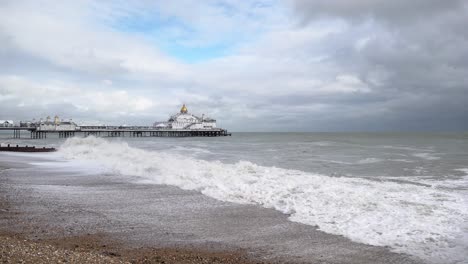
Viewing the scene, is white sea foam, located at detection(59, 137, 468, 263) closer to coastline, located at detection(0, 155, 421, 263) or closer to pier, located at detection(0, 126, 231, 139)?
coastline, located at detection(0, 155, 421, 263)

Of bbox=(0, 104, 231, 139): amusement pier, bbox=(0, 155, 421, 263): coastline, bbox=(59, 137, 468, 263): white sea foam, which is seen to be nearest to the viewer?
bbox=(0, 155, 421, 263): coastline

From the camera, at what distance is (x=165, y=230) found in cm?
743

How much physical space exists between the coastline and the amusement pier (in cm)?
8832

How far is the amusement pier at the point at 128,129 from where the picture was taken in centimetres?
9144

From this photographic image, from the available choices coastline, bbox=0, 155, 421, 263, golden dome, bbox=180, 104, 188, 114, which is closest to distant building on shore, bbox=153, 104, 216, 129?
golden dome, bbox=180, 104, 188, 114

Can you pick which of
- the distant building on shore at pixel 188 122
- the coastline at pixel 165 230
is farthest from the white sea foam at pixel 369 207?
the distant building on shore at pixel 188 122

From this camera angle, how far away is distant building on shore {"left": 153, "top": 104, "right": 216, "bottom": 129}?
117 metres

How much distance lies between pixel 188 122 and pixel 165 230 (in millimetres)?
112442

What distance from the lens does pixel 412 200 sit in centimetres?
1080

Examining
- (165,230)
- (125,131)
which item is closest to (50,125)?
(125,131)

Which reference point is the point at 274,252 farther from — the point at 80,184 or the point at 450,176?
the point at 450,176

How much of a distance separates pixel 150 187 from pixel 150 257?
782 cm

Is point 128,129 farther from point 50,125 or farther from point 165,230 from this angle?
point 165,230

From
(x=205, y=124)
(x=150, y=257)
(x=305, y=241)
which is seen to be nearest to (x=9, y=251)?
(x=150, y=257)
